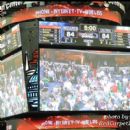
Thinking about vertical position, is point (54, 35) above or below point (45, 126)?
above

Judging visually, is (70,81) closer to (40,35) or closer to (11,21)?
(40,35)

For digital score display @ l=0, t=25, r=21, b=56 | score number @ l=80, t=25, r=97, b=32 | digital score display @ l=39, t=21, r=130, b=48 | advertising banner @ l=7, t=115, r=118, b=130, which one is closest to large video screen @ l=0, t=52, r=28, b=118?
digital score display @ l=0, t=25, r=21, b=56

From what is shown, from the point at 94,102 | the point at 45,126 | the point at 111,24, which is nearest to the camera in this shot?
the point at 45,126

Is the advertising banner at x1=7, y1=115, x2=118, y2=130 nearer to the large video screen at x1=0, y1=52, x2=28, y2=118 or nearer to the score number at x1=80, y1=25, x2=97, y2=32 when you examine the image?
the large video screen at x1=0, y1=52, x2=28, y2=118

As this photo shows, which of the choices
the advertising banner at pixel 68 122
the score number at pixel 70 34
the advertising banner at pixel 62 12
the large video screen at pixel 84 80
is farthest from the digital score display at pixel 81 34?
the advertising banner at pixel 68 122

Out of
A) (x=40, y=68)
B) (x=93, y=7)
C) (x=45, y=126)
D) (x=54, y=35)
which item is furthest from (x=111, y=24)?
(x=45, y=126)

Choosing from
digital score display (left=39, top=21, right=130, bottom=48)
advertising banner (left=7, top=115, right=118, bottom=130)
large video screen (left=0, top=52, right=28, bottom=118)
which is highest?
digital score display (left=39, top=21, right=130, bottom=48)

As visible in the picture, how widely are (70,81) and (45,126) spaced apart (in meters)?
1.35

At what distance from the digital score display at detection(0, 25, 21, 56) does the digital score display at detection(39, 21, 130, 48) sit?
789 millimetres

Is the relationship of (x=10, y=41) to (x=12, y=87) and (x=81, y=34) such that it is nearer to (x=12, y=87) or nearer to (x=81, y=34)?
(x=12, y=87)

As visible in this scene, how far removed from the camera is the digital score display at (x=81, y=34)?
394 inches

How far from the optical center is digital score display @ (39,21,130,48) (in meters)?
10.0

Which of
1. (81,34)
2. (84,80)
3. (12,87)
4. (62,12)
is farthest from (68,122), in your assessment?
(62,12)

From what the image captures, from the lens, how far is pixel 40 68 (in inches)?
384
